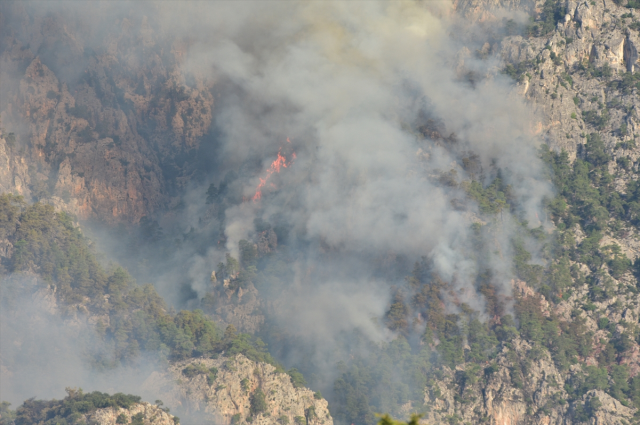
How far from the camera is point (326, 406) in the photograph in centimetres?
19650

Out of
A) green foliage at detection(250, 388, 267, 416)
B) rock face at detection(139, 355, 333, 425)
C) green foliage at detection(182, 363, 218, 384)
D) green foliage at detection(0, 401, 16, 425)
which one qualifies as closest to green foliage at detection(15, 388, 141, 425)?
green foliage at detection(0, 401, 16, 425)

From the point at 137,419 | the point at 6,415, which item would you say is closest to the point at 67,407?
the point at 6,415

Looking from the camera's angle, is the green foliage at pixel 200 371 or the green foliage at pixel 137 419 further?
the green foliage at pixel 200 371

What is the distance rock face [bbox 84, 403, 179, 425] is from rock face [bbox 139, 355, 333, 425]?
403 inches

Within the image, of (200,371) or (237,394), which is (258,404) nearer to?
(237,394)

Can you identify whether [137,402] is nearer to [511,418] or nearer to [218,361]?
[218,361]

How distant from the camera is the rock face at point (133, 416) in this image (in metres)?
175

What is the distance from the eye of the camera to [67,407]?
17825cm

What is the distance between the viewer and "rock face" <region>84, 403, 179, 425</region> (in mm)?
175250

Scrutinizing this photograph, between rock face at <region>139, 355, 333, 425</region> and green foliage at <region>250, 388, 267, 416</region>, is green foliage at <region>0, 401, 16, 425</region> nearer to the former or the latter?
rock face at <region>139, 355, 333, 425</region>

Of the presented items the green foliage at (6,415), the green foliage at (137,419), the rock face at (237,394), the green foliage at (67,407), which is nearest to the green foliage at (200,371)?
the rock face at (237,394)

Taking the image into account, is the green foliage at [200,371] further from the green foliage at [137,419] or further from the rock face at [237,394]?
the green foliage at [137,419]

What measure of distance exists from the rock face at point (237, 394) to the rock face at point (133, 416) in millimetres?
10230

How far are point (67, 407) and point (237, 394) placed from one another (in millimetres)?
25616
